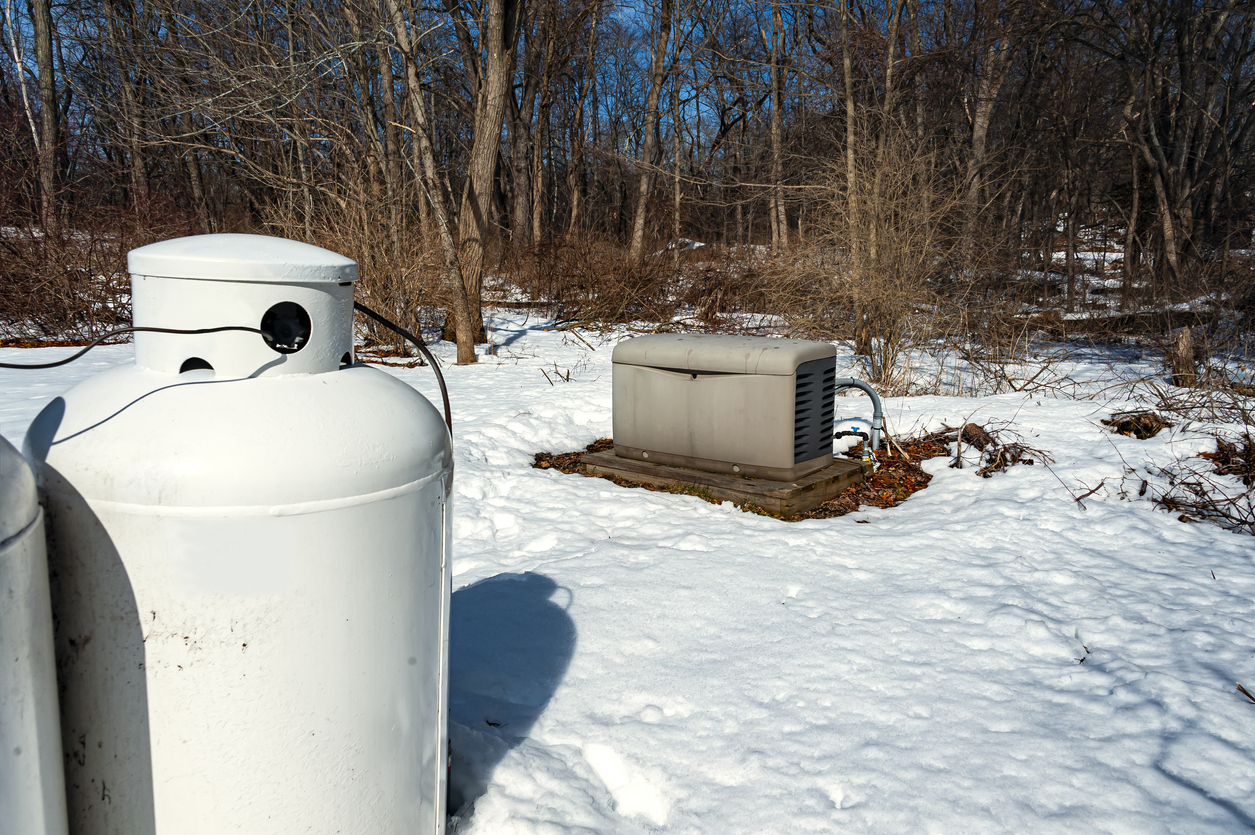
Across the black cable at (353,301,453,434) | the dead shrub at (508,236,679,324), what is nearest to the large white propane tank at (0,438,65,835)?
the black cable at (353,301,453,434)

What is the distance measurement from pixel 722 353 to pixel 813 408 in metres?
0.74

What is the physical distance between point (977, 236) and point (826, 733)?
437 inches

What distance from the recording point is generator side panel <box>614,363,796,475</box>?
5.23 m

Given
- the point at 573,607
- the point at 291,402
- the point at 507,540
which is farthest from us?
the point at 507,540

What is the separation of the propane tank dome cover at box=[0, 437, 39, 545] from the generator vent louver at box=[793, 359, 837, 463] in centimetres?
436

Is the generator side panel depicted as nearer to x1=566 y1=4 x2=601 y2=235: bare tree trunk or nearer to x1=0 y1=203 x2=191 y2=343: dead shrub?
x1=0 y1=203 x2=191 y2=343: dead shrub

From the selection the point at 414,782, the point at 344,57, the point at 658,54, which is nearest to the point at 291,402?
the point at 414,782

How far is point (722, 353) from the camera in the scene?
211 inches

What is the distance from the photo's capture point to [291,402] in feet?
5.64

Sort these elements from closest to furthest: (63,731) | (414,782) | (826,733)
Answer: (63,731) < (414,782) < (826,733)

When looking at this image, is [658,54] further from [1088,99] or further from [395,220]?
[395,220]

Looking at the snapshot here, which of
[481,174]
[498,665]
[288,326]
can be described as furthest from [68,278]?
[288,326]

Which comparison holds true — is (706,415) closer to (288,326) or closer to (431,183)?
(288,326)

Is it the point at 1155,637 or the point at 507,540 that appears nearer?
the point at 1155,637
